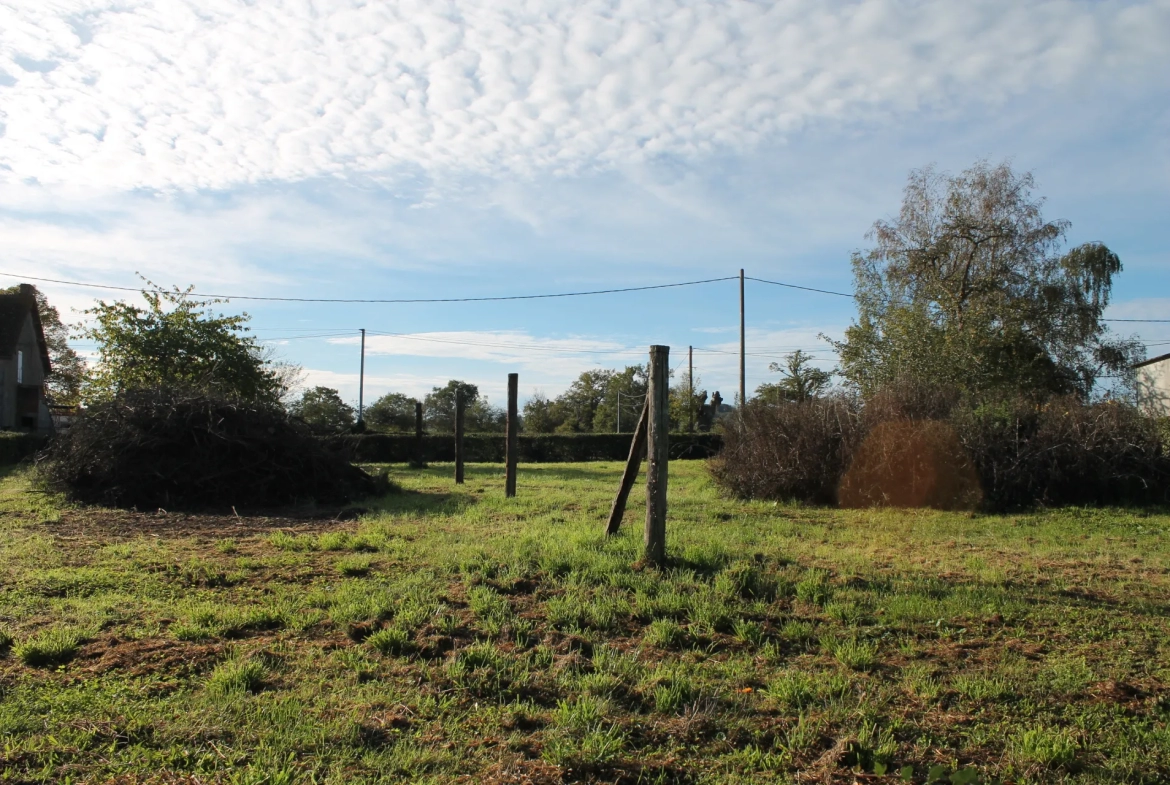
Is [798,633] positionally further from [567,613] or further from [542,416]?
[542,416]

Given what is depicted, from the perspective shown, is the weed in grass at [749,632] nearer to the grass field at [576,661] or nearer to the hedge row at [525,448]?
the grass field at [576,661]

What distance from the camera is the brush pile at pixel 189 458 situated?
12500 mm

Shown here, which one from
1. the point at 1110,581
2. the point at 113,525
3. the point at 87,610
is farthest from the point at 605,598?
the point at 113,525

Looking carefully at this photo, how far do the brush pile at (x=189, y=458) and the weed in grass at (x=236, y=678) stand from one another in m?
8.71

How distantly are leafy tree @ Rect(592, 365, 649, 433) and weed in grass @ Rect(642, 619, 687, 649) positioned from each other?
5608 cm

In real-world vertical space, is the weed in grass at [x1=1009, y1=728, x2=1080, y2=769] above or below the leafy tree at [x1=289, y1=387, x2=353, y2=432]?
below

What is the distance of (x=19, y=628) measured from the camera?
Answer: 507cm

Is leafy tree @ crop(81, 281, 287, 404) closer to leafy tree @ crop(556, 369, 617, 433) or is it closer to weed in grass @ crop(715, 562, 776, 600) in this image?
weed in grass @ crop(715, 562, 776, 600)

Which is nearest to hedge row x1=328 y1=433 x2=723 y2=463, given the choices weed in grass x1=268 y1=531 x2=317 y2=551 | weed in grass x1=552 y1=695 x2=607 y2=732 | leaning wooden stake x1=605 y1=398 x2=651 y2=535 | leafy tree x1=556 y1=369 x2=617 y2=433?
weed in grass x1=268 y1=531 x2=317 y2=551

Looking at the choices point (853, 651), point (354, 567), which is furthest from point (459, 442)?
point (853, 651)

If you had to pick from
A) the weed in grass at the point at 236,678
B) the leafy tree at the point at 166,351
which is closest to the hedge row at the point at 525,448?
the leafy tree at the point at 166,351

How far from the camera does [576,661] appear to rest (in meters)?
4.69

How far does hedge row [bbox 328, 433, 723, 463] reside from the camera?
93.0ft

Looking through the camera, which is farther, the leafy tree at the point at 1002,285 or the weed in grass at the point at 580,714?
the leafy tree at the point at 1002,285
